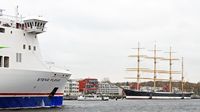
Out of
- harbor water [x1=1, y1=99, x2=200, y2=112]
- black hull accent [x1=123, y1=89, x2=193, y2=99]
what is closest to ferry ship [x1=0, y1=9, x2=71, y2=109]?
Result: harbor water [x1=1, y1=99, x2=200, y2=112]

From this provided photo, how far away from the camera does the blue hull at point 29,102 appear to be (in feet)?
147

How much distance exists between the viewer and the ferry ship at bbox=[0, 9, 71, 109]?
1758 inches

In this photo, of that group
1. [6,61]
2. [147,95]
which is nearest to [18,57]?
[6,61]

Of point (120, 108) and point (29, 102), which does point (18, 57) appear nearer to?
point (29, 102)

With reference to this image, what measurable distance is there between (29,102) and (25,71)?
370 cm

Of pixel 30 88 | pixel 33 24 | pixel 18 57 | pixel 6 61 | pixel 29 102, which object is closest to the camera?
pixel 6 61

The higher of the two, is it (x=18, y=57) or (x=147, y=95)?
(x=18, y=57)

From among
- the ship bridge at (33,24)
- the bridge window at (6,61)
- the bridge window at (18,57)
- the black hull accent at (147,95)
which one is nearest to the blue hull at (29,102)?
the bridge window at (6,61)

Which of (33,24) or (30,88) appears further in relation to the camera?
(33,24)

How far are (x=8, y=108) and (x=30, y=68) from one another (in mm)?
5102

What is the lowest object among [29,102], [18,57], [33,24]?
[29,102]

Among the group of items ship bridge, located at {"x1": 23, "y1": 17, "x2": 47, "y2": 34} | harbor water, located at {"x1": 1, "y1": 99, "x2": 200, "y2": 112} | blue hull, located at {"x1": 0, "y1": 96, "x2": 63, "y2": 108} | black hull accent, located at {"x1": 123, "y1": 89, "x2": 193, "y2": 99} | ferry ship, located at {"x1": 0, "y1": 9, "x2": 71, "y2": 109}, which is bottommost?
black hull accent, located at {"x1": 123, "y1": 89, "x2": 193, "y2": 99}

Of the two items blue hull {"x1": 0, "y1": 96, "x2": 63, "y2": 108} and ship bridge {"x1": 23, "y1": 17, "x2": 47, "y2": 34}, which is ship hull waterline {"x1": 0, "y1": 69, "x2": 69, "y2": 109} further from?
ship bridge {"x1": 23, "y1": 17, "x2": 47, "y2": 34}

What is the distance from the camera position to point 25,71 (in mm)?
46000
